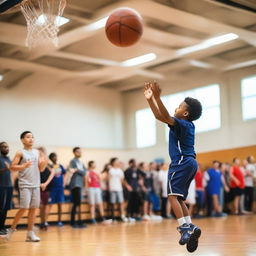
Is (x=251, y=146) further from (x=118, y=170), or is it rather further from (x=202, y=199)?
(x=118, y=170)

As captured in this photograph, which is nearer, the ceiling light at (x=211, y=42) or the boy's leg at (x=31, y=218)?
the boy's leg at (x=31, y=218)

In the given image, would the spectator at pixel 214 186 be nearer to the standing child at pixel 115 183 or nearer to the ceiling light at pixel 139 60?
the standing child at pixel 115 183

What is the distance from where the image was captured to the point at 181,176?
458 centimetres

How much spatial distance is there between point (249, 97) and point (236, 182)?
4.17 meters

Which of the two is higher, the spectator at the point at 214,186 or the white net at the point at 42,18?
the white net at the point at 42,18

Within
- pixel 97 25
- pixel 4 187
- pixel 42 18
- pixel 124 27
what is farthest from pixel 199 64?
pixel 124 27

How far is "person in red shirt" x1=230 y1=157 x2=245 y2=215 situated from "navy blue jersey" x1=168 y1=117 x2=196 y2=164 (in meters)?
9.59

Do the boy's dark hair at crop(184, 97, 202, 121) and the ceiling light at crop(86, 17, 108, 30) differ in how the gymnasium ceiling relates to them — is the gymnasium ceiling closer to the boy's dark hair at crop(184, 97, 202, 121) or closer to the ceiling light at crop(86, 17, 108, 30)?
the ceiling light at crop(86, 17, 108, 30)

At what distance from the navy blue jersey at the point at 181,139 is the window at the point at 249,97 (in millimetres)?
12489

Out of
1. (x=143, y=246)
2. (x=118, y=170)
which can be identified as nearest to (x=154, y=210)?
(x=118, y=170)

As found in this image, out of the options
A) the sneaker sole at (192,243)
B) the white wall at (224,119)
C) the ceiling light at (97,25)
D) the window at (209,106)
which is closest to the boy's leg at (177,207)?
the sneaker sole at (192,243)

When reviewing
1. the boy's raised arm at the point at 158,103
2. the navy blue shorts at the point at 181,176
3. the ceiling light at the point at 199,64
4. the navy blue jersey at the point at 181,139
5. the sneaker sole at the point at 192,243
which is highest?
the ceiling light at the point at 199,64

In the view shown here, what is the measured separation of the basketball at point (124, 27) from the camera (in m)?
5.95

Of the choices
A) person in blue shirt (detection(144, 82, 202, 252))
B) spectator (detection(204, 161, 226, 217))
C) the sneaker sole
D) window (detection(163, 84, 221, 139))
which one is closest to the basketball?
person in blue shirt (detection(144, 82, 202, 252))
